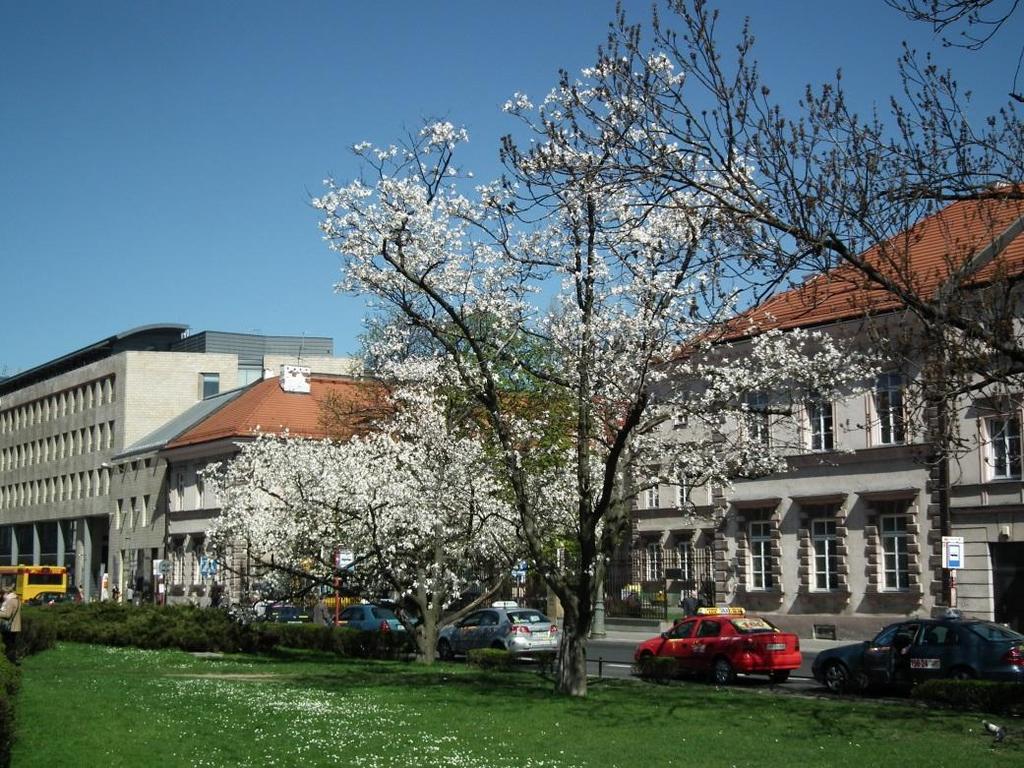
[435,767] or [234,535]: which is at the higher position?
[234,535]

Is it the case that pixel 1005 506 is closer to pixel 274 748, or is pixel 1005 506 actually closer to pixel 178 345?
pixel 274 748

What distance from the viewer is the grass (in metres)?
14.2

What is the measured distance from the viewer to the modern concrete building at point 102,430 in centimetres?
8438

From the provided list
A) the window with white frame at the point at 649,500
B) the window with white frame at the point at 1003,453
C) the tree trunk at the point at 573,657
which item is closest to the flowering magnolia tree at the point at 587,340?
the tree trunk at the point at 573,657

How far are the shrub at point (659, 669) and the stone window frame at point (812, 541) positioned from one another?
48.1 feet

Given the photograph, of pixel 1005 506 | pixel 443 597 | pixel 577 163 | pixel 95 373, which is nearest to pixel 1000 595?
pixel 1005 506

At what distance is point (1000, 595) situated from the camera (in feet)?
117

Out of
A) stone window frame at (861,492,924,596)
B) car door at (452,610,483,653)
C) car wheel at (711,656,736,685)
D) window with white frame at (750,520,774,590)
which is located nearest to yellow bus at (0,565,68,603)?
car door at (452,610,483,653)

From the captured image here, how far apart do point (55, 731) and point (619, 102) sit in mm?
9780

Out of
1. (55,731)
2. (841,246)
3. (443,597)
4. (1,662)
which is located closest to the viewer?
(841,246)

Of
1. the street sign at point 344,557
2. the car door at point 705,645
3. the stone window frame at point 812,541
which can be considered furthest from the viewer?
the stone window frame at point 812,541

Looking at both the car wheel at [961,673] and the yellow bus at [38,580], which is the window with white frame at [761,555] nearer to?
the car wheel at [961,673]

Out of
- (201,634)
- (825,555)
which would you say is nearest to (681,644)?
(201,634)

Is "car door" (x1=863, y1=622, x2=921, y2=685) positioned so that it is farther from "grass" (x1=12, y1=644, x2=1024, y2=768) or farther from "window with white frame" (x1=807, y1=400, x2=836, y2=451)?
"window with white frame" (x1=807, y1=400, x2=836, y2=451)
